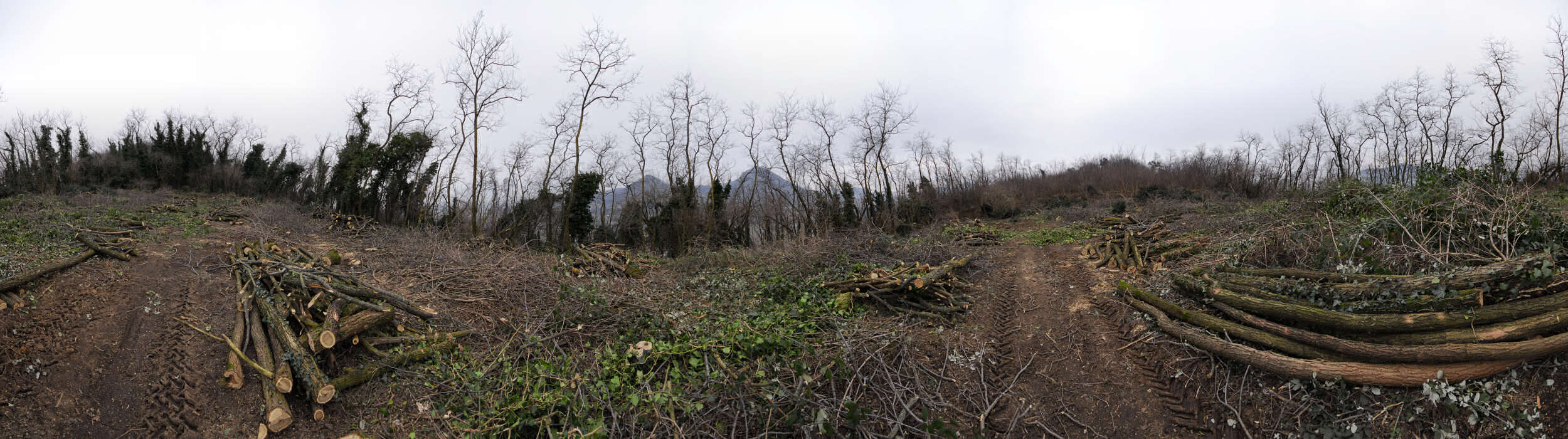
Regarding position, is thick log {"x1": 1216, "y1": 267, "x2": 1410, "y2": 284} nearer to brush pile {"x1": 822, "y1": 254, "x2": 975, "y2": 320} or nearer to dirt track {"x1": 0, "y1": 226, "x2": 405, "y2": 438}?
brush pile {"x1": 822, "y1": 254, "x2": 975, "y2": 320}

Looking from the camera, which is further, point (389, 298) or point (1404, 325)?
point (389, 298)

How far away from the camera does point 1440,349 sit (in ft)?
12.8

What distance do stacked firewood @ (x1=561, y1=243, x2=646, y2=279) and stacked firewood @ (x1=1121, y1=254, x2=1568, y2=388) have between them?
8250 millimetres

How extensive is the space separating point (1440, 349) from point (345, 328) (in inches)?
319

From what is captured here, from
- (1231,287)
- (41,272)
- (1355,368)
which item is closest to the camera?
(1355,368)

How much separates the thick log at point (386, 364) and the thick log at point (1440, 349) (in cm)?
704

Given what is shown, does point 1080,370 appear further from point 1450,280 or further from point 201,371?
point 201,371

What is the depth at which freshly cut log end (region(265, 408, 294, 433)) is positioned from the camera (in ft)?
13.6

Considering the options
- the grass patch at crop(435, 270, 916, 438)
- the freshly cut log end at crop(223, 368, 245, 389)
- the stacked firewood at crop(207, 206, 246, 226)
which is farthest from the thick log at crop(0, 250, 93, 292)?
the stacked firewood at crop(207, 206, 246, 226)

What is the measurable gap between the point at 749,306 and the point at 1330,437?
5108 millimetres

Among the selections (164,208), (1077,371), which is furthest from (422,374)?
(164,208)

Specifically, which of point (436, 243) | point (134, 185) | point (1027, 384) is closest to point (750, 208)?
point (436, 243)

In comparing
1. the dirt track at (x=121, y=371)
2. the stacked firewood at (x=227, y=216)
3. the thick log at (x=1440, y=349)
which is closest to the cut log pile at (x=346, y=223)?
the stacked firewood at (x=227, y=216)

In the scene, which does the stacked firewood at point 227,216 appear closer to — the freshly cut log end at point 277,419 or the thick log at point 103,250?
the thick log at point 103,250
